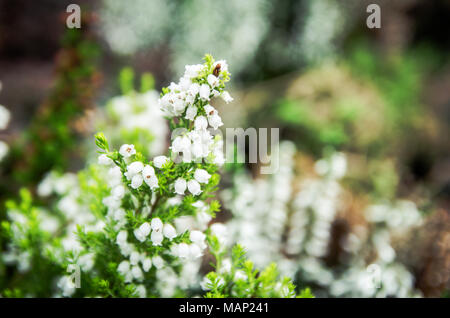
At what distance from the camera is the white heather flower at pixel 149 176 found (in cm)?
119

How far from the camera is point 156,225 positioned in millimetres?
1256

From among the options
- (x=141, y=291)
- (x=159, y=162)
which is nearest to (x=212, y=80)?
(x=159, y=162)

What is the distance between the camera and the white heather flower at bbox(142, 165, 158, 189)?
119 cm

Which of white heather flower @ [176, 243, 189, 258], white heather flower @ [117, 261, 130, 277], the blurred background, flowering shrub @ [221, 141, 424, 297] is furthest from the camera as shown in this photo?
the blurred background

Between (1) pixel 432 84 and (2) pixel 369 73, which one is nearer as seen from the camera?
(2) pixel 369 73

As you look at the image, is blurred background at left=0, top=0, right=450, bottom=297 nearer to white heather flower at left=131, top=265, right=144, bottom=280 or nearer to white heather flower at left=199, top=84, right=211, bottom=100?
white heather flower at left=131, top=265, right=144, bottom=280

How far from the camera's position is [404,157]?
14.9ft

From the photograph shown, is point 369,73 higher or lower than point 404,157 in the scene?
higher

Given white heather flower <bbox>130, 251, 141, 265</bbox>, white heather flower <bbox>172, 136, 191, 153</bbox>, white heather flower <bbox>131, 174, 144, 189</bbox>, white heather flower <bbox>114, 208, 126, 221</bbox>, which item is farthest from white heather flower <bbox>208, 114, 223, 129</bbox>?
white heather flower <bbox>130, 251, 141, 265</bbox>

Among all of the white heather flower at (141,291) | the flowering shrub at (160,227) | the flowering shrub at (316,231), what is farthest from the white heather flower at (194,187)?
the flowering shrub at (316,231)

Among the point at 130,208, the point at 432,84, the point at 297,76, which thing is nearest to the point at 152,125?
the point at 130,208
